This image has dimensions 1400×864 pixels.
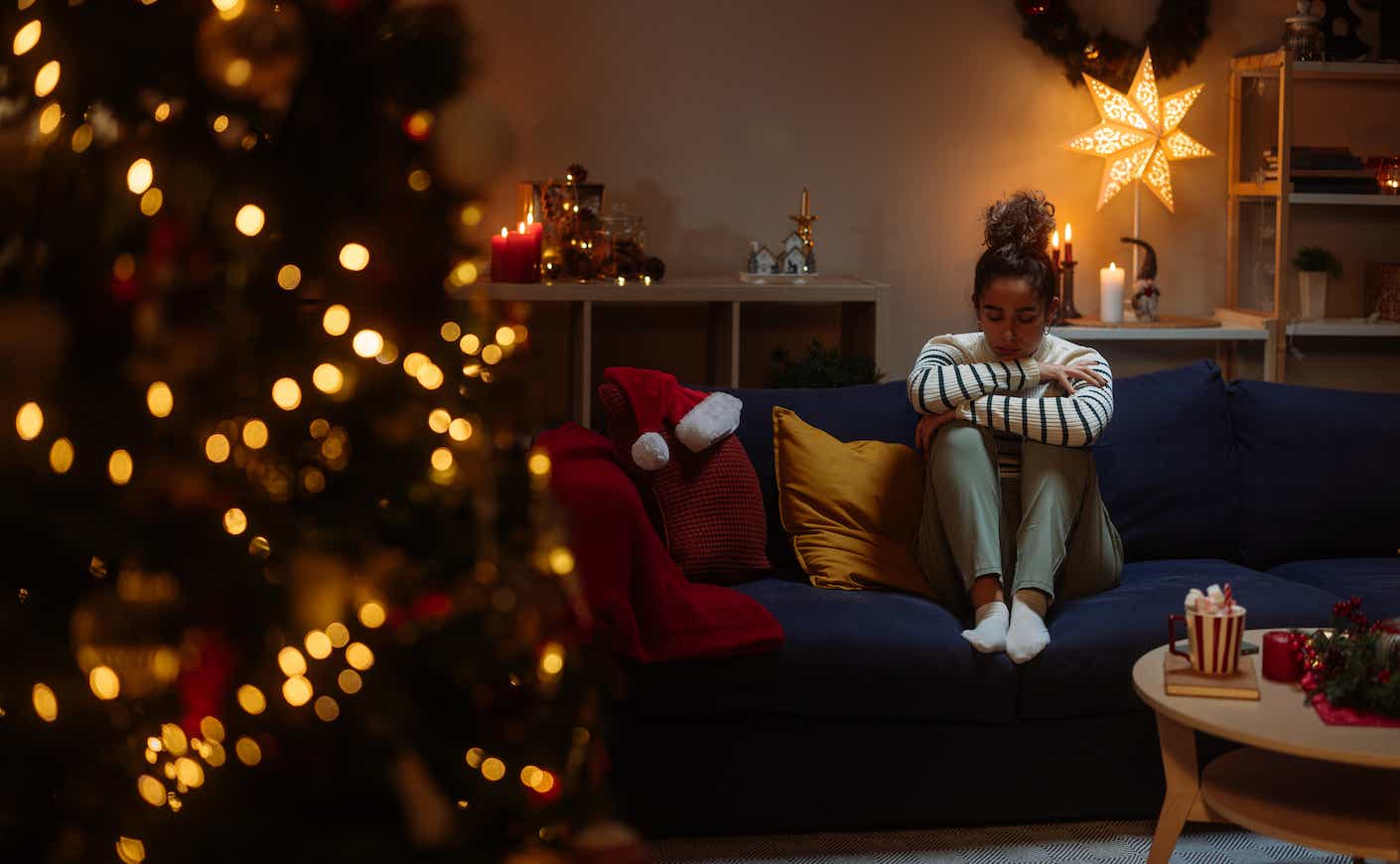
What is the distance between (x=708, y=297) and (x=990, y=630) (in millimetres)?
1403

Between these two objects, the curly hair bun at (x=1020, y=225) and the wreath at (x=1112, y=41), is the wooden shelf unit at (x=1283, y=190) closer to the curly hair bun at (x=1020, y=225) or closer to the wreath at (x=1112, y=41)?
the wreath at (x=1112, y=41)

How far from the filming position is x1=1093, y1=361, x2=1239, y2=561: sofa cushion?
10.7 ft

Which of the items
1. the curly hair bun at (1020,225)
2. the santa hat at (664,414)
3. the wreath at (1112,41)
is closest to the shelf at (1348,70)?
the wreath at (1112,41)

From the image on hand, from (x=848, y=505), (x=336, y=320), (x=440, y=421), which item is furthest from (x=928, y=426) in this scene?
(x=336, y=320)

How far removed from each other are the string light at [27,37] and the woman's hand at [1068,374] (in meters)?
2.46

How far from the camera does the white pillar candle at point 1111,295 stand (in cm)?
410

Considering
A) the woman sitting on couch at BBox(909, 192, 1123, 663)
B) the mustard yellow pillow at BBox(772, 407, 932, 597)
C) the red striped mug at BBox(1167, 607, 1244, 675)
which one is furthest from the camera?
the mustard yellow pillow at BBox(772, 407, 932, 597)

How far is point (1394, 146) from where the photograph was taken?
432 centimetres

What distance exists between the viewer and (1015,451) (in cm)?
309

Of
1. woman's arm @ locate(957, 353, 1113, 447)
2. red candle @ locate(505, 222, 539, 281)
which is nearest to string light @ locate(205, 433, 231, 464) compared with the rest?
woman's arm @ locate(957, 353, 1113, 447)

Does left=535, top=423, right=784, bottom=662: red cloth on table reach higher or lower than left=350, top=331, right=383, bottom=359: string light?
lower

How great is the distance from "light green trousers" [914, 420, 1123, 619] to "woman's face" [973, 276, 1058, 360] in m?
0.21

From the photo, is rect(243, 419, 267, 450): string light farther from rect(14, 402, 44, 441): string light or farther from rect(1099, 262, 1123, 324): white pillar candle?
rect(1099, 262, 1123, 324): white pillar candle

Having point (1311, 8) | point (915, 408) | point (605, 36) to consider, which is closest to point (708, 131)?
point (605, 36)
